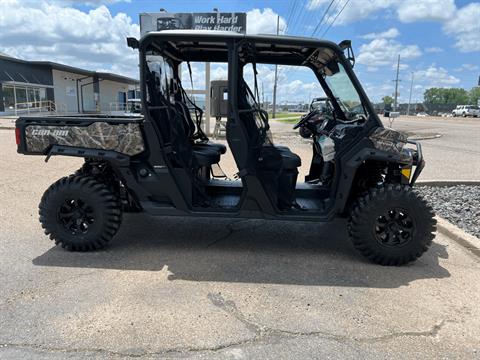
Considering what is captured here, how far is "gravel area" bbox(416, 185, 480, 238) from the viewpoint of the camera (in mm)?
5367

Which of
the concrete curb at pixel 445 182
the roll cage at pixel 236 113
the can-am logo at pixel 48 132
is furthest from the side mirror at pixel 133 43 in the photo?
the concrete curb at pixel 445 182

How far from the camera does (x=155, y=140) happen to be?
3916 mm

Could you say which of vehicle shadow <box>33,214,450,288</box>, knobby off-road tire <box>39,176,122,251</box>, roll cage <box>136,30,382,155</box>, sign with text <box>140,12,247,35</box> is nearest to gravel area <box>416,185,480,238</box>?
vehicle shadow <box>33,214,450,288</box>

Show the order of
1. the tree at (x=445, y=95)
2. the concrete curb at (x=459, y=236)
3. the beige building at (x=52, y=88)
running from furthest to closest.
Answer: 1. the tree at (x=445, y=95)
2. the beige building at (x=52, y=88)
3. the concrete curb at (x=459, y=236)

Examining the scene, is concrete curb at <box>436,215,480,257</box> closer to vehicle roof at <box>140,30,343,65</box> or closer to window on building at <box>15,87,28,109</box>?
vehicle roof at <box>140,30,343,65</box>

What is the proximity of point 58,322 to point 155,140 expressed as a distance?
5.92 feet

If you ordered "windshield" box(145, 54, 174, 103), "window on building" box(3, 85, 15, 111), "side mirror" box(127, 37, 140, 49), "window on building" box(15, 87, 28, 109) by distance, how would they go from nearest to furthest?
"side mirror" box(127, 37, 140, 49), "windshield" box(145, 54, 174, 103), "window on building" box(3, 85, 15, 111), "window on building" box(15, 87, 28, 109)

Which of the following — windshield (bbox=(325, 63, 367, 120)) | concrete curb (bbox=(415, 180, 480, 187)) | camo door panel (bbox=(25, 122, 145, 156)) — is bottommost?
concrete curb (bbox=(415, 180, 480, 187))

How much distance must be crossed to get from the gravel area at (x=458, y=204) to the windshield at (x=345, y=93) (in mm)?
2269

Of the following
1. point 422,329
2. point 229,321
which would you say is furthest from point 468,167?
point 229,321

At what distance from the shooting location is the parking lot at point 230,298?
2.67 metres

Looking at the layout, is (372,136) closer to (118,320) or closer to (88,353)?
(118,320)

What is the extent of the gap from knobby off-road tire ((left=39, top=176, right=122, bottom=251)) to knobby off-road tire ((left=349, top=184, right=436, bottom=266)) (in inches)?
94.0

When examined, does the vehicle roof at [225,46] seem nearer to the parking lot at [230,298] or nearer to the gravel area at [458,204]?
the parking lot at [230,298]
